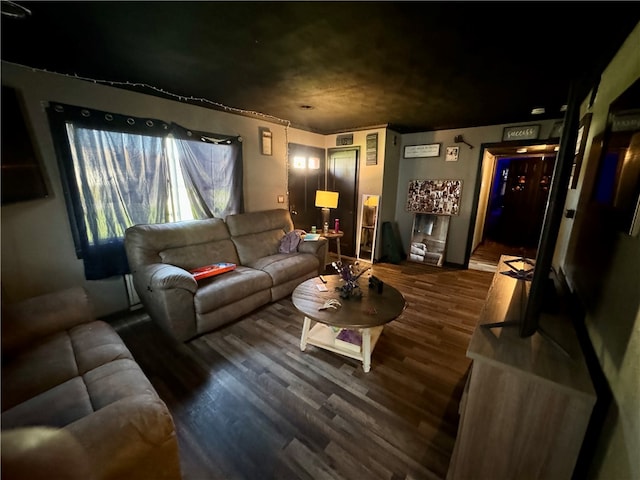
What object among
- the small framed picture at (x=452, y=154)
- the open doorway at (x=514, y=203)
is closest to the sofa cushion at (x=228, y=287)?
the small framed picture at (x=452, y=154)

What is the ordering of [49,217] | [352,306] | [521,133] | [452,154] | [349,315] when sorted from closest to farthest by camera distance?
[349,315]
[352,306]
[49,217]
[521,133]
[452,154]

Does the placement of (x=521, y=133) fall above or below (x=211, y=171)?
above

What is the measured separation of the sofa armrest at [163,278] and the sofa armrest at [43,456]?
128 cm

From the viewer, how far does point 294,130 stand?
164 inches

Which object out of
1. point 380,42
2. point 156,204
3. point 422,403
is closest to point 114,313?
point 156,204

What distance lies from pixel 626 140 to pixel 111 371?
2665 mm

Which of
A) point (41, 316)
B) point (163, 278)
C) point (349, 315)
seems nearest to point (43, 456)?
point (41, 316)

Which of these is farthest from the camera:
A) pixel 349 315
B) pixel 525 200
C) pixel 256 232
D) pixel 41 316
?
pixel 525 200

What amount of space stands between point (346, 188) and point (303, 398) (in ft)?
12.1

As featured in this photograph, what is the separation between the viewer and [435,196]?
14.3ft

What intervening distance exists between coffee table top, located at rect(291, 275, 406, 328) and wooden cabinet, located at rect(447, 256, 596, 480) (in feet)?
2.65

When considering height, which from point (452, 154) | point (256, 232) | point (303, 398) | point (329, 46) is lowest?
point (303, 398)

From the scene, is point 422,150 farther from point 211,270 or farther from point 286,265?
point 211,270

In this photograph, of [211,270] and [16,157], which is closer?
[16,157]
